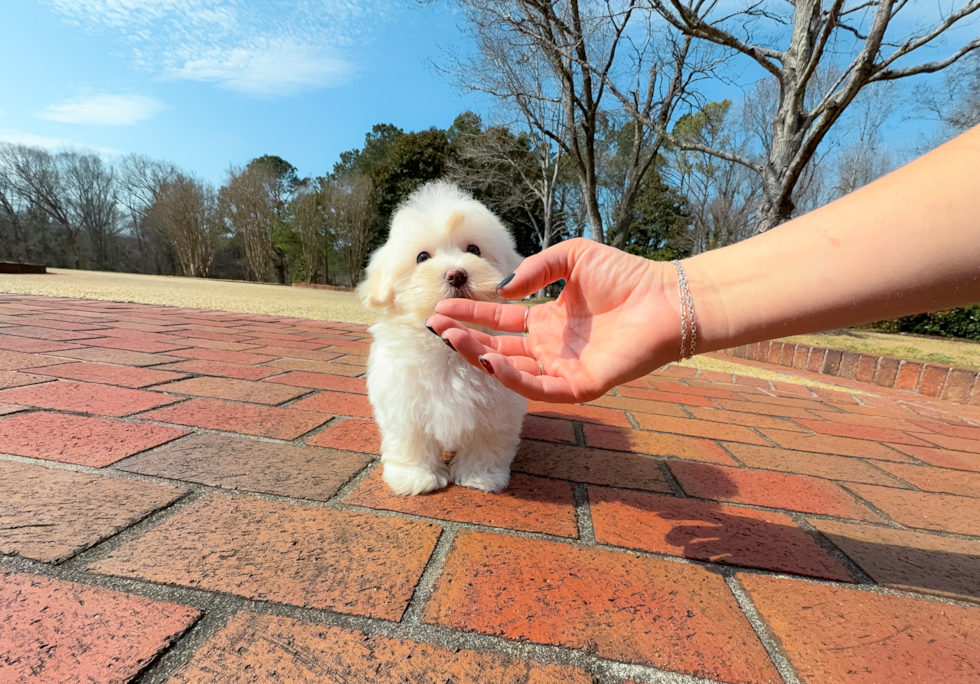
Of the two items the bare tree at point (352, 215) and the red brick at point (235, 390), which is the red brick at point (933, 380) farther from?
the bare tree at point (352, 215)

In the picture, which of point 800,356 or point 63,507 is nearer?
point 63,507

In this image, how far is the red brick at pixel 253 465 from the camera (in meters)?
1.49

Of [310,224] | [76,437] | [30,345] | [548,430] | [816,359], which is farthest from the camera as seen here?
[310,224]

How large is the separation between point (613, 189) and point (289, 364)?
692 inches

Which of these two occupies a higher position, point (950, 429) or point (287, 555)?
point (950, 429)

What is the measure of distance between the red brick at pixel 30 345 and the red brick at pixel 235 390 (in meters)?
1.15

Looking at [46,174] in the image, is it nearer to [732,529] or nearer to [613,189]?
[613,189]

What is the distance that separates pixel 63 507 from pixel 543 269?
149 cm

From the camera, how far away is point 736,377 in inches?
169

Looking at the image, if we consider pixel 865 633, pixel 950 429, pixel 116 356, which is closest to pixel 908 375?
pixel 950 429

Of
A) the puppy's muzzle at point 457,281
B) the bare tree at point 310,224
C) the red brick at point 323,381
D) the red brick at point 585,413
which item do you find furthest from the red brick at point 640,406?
the bare tree at point 310,224

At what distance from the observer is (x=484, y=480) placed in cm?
163

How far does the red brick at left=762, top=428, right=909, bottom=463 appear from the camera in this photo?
2348mm

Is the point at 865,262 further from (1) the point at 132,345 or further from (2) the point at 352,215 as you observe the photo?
(2) the point at 352,215
